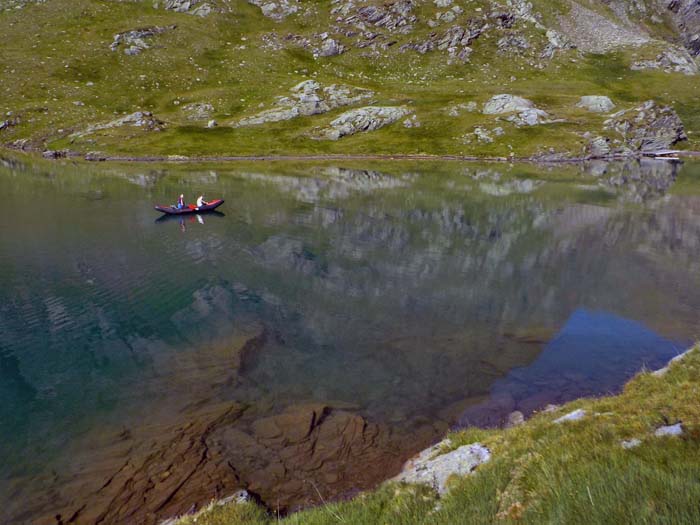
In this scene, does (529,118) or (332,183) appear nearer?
(332,183)

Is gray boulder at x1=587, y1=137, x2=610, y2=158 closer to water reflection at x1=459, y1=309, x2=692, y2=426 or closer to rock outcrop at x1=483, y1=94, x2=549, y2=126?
rock outcrop at x1=483, y1=94, x2=549, y2=126

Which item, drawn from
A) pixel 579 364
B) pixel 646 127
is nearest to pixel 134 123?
pixel 579 364

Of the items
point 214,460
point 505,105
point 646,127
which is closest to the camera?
point 214,460

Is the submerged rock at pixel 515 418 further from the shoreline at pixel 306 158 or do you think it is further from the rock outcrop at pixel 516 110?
the rock outcrop at pixel 516 110

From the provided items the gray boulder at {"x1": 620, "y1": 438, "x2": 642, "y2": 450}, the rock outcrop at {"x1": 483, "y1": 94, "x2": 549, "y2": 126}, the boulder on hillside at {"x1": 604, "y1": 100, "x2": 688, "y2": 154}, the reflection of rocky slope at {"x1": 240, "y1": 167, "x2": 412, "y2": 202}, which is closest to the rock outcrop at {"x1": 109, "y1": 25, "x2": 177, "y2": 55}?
the reflection of rocky slope at {"x1": 240, "y1": 167, "x2": 412, "y2": 202}

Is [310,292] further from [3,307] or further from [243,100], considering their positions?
[243,100]

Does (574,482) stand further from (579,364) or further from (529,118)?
(529,118)

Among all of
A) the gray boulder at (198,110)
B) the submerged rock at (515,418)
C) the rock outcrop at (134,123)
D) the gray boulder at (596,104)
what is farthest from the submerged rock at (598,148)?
the submerged rock at (515,418)
